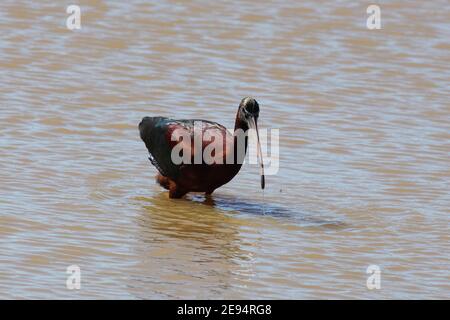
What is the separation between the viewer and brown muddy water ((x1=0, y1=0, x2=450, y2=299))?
8305 mm

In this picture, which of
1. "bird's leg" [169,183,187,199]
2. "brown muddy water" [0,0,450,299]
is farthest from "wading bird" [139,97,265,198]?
"brown muddy water" [0,0,450,299]

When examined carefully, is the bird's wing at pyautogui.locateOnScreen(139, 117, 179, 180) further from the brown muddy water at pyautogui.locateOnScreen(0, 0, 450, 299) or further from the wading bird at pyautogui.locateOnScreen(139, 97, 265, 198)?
the brown muddy water at pyautogui.locateOnScreen(0, 0, 450, 299)

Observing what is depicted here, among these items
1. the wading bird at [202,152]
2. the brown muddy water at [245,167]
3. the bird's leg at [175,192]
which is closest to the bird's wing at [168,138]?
the wading bird at [202,152]

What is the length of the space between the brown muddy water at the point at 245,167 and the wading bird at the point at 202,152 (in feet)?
0.74

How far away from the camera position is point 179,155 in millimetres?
9812

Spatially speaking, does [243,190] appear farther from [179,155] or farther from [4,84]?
[4,84]

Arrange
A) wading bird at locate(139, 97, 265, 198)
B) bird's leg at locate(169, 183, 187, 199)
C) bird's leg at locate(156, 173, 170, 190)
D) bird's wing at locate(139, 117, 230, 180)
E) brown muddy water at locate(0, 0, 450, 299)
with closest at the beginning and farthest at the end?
brown muddy water at locate(0, 0, 450, 299)
wading bird at locate(139, 97, 265, 198)
bird's wing at locate(139, 117, 230, 180)
bird's leg at locate(169, 183, 187, 199)
bird's leg at locate(156, 173, 170, 190)

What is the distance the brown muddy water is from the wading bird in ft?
0.74

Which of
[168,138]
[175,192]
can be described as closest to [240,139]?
[168,138]

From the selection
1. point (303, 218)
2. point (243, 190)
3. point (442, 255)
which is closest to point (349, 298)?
point (442, 255)

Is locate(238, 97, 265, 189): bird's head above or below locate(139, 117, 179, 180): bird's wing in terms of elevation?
above

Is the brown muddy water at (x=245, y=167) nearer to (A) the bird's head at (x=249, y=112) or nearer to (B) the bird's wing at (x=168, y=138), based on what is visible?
(B) the bird's wing at (x=168, y=138)

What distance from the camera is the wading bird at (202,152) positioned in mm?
9734

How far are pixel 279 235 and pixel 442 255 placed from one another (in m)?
1.14
